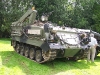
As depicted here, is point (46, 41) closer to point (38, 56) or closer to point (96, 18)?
point (38, 56)

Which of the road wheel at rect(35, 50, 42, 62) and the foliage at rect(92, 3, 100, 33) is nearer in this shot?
the road wheel at rect(35, 50, 42, 62)

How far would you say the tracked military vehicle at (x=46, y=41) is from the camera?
10.6m

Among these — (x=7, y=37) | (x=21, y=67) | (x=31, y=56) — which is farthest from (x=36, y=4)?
(x=21, y=67)

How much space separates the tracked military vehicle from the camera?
1057cm

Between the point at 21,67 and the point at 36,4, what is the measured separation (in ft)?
77.6

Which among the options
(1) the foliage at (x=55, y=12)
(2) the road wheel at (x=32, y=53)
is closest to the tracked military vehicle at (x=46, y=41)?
(2) the road wheel at (x=32, y=53)

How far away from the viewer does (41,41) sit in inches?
429

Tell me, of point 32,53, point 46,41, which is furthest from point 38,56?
point 46,41

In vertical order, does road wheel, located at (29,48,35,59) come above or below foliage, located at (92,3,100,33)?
below

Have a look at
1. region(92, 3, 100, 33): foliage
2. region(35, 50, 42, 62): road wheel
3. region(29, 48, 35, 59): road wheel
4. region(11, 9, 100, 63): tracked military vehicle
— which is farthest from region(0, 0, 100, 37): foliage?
region(35, 50, 42, 62): road wheel

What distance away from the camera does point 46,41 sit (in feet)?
34.4

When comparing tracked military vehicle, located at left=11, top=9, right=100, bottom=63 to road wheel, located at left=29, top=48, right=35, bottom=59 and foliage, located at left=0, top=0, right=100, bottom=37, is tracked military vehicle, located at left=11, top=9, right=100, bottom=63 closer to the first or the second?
road wheel, located at left=29, top=48, right=35, bottom=59

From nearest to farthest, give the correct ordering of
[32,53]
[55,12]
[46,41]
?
[46,41] < [32,53] < [55,12]

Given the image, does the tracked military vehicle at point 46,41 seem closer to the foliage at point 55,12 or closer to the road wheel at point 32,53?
the road wheel at point 32,53
